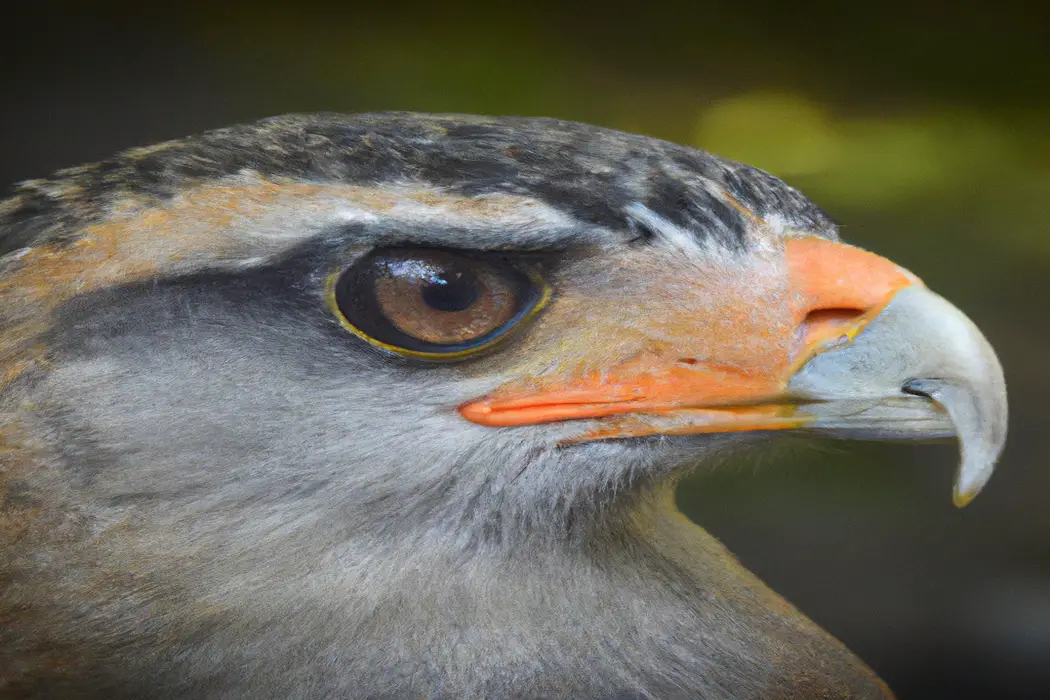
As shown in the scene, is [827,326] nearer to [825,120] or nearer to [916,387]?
[916,387]

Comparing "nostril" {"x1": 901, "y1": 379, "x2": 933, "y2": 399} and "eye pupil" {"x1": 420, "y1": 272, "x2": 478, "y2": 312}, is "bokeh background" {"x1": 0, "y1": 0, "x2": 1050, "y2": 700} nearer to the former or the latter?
"nostril" {"x1": 901, "y1": 379, "x2": 933, "y2": 399}

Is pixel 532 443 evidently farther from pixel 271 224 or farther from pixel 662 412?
pixel 271 224

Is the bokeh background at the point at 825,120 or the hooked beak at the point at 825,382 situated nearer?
the hooked beak at the point at 825,382

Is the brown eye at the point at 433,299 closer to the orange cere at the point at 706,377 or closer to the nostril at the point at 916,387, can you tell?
the orange cere at the point at 706,377

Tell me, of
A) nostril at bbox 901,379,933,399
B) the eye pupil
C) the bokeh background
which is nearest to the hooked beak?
nostril at bbox 901,379,933,399

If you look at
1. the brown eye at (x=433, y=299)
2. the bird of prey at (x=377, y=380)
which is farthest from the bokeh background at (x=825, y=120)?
the brown eye at (x=433, y=299)

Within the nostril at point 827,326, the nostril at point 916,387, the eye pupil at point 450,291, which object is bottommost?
the nostril at point 916,387

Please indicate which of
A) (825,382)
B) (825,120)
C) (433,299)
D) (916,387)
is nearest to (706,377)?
(825,382)
